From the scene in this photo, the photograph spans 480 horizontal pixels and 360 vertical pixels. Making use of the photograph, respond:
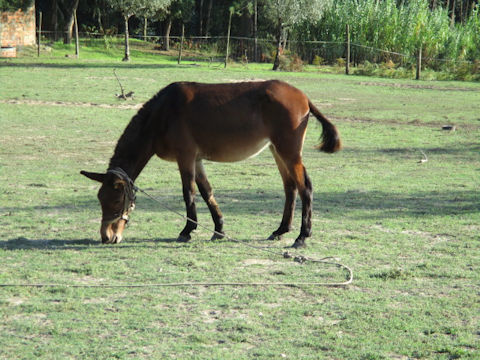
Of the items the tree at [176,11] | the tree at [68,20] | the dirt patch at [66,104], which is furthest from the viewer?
the tree at [176,11]

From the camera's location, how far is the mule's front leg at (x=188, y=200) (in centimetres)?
750

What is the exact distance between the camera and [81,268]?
21.5 feet

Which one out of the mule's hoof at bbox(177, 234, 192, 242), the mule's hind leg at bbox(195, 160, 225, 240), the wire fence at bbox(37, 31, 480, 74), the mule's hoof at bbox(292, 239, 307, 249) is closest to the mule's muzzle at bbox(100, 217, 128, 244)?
the mule's hoof at bbox(177, 234, 192, 242)

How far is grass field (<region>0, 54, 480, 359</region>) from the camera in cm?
494

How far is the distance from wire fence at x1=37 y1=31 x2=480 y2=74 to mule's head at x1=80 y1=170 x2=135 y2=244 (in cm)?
3269

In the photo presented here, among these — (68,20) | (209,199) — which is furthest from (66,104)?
(68,20)

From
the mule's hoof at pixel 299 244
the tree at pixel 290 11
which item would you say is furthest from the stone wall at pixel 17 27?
the mule's hoof at pixel 299 244

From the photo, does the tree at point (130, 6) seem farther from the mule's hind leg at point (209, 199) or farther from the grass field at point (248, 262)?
the mule's hind leg at point (209, 199)

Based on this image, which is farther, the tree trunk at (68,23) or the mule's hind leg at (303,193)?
the tree trunk at (68,23)

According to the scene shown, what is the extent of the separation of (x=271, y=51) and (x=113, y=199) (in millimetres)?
42725

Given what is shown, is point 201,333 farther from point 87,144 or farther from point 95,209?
point 87,144

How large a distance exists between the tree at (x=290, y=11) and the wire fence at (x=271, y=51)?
145cm

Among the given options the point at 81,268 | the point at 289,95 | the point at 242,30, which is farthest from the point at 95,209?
the point at 242,30

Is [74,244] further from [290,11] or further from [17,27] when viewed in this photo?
[17,27]
